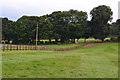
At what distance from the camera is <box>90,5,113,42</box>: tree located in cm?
6862

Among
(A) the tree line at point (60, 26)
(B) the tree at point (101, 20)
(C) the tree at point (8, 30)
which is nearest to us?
(A) the tree line at point (60, 26)

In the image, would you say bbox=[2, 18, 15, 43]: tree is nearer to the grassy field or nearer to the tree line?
the tree line

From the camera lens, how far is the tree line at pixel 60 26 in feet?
202

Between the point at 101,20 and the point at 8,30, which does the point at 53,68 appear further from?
the point at 101,20

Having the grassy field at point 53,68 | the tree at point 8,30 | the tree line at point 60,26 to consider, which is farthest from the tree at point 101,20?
the grassy field at point 53,68

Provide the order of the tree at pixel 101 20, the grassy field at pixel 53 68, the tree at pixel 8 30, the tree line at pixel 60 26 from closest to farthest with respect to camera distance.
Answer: the grassy field at pixel 53 68 → the tree line at pixel 60 26 → the tree at pixel 8 30 → the tree at pixel 101 20

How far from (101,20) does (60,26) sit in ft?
55.7

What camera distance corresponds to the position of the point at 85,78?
1077cm

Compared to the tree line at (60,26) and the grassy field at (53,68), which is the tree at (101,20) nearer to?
the tree line at (60,26)

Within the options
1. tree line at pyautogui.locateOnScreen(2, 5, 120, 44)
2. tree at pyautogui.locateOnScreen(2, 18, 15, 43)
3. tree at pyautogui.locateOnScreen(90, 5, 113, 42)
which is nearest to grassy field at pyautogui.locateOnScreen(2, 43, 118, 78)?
tree line at pyautogui.locateOnScreen(2, 5, 120, 44)

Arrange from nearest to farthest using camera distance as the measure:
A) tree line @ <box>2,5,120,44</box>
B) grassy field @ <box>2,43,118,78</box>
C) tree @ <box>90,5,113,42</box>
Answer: grassy field @ <box>2,43,118,78</box>
tree line @ <box>2,5,120,44</box>
tree @ <box>90,5,113,42</box>

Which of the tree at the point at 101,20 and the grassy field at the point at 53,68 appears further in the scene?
the tree at the point at 101,20

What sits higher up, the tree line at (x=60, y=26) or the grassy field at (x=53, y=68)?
the tree line at (x=60, y=26)

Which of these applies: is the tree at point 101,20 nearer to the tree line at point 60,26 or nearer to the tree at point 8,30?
the tree line at point 60,26
